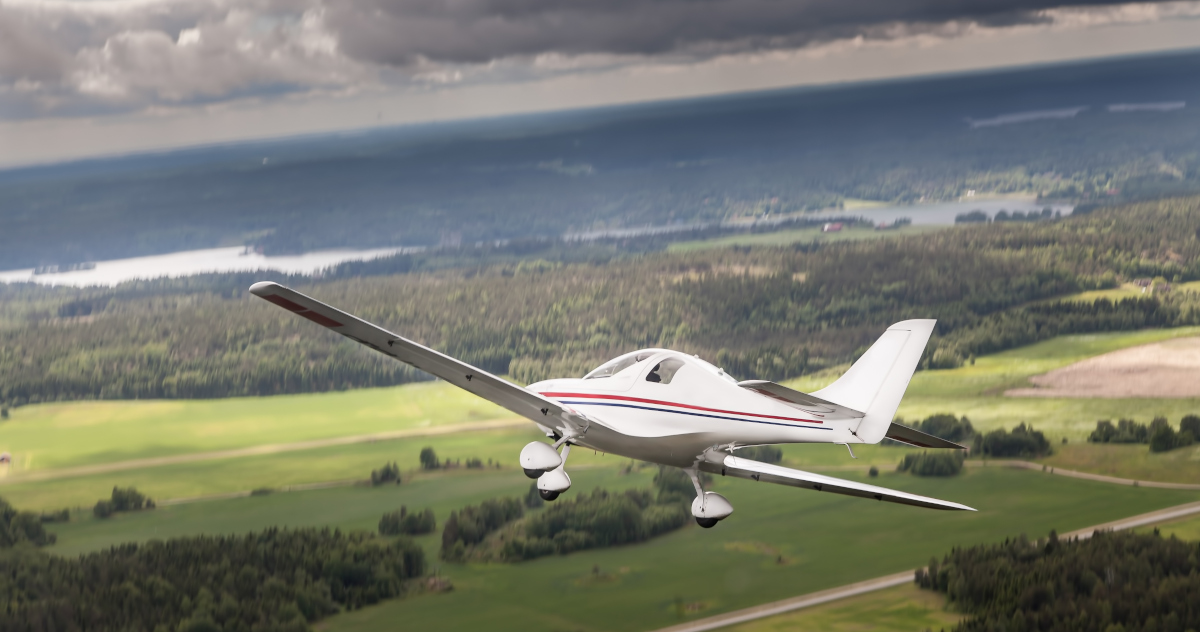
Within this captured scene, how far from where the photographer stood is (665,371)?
931 inches

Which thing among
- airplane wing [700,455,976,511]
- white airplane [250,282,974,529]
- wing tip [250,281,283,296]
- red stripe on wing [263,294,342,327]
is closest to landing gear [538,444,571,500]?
white airplane [250,282,974,529]

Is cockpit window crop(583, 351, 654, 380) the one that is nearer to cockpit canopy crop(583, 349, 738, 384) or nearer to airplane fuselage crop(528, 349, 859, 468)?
cockpit canopy crop(583, 349, 738, 384)

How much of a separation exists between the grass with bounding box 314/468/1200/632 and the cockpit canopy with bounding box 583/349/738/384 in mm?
139803

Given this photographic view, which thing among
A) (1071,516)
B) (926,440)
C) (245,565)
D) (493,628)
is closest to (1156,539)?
(1071,516)

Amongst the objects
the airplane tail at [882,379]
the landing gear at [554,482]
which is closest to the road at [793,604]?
the landing gear at [554,482]

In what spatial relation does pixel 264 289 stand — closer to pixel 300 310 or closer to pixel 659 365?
pixel 300 310

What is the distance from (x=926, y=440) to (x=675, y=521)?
6874 inches

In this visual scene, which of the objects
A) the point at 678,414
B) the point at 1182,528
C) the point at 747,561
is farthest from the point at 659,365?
the point at 1182,528

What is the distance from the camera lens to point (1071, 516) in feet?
581

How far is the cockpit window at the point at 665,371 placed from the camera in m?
23.5

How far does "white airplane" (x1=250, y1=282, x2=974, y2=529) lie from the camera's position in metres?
21.5

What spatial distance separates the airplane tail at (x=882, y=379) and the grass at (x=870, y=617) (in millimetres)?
132781

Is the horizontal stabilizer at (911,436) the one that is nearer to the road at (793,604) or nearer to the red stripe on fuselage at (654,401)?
the red stripe on fuselage at (654,401)

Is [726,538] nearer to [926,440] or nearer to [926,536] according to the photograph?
[926,536]
